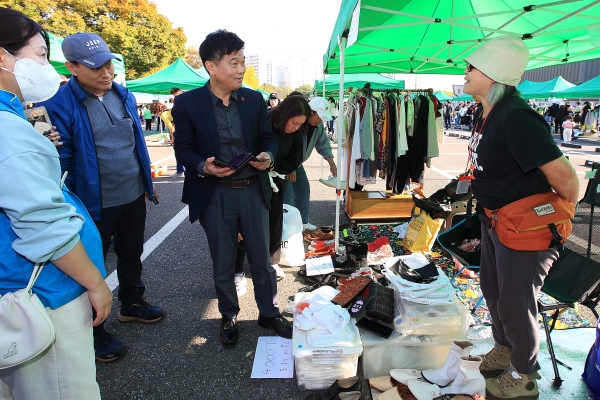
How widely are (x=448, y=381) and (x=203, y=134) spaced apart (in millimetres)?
2178

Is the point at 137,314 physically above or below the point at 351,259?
below

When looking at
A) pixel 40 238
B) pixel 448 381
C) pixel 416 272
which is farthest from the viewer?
pixel 416 272

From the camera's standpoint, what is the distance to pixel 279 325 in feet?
8.84

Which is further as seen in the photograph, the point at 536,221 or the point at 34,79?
the point at 536,221

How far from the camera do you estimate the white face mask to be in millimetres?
1247

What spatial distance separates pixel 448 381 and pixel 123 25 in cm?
3689

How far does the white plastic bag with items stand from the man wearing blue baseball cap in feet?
4.69

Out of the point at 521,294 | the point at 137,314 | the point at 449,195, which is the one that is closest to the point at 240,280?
the point at 137,314

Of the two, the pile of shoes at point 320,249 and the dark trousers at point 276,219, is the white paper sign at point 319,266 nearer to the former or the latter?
the pile of shoes at point 320,249

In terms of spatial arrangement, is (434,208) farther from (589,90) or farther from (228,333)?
(589,90)

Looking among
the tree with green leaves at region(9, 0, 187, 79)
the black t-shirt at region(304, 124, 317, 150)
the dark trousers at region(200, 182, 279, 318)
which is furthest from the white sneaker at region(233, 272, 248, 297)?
the tree with green leaves at region(9, 0, 187, 79)

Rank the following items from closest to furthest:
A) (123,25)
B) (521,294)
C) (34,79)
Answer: (34,79), (521,294), (123,25)

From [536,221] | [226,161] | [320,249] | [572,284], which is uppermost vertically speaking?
[226,161]

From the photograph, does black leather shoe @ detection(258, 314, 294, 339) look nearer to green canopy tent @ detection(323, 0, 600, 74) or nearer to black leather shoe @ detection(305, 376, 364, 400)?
black leather shoe @ detection(305, 376, 364, 400)
